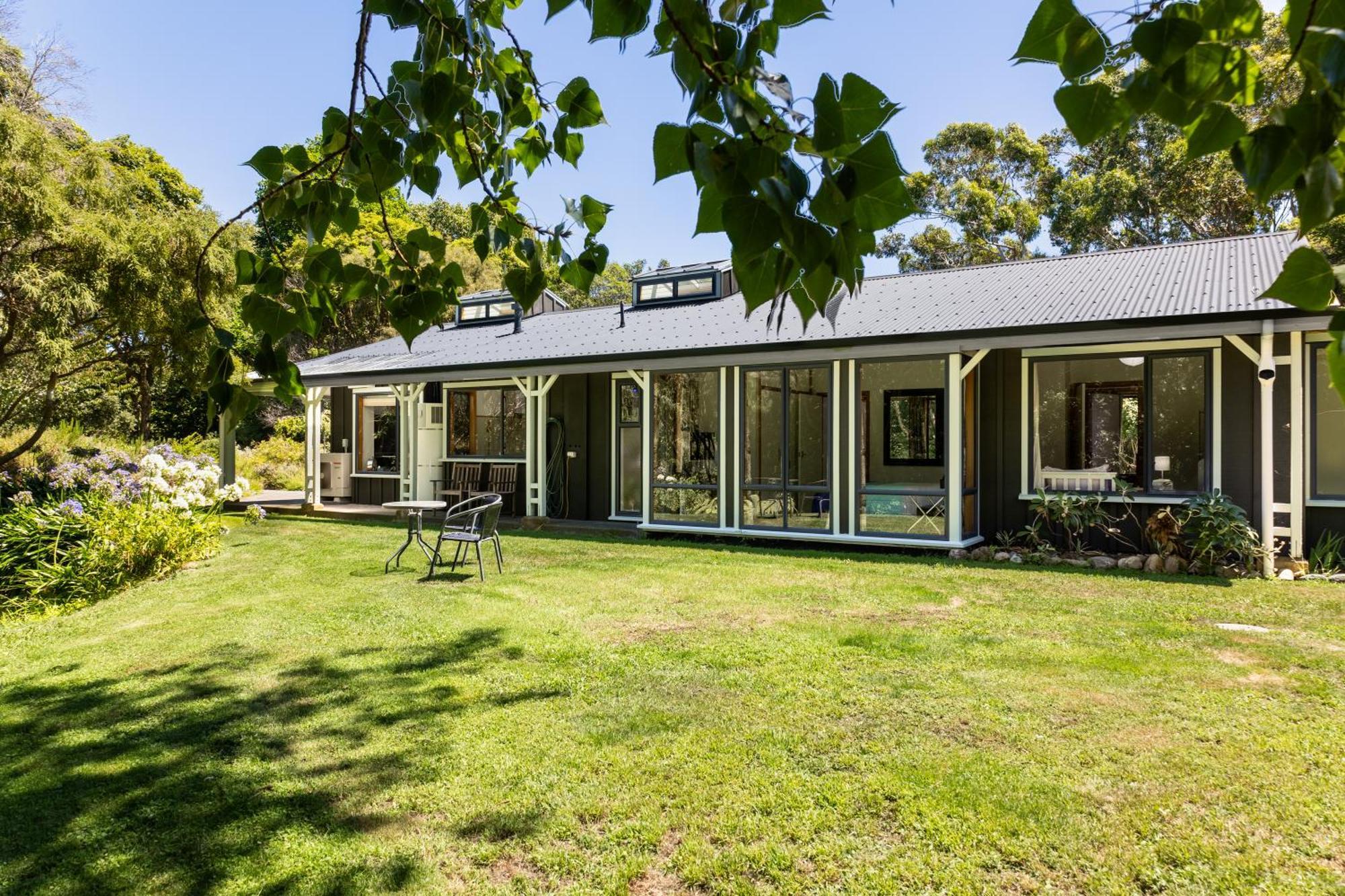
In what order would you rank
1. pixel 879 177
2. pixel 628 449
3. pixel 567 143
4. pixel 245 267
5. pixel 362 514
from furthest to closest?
1. pixel 362 514
2. pixel 628 449
3. pixel 567 143
4. pixel 245 267
5. pixel 879 177

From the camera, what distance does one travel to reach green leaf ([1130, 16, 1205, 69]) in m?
0.83

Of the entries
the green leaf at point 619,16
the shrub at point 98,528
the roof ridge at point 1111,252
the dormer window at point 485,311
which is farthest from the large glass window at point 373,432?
the green leaf at point 619,16

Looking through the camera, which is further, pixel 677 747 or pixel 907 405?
pixel 907 405

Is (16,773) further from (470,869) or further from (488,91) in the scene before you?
(488,91)

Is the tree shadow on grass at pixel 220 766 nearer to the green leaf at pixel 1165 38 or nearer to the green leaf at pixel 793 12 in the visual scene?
the green leaf at pixel 793 12

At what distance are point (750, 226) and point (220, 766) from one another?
376cm

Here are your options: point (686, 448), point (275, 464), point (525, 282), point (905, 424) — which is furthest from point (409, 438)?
point (525, 282)

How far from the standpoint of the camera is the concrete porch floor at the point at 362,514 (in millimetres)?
12414

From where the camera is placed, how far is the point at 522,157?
2350 mm

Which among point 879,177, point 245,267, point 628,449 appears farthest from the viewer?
point 628,449

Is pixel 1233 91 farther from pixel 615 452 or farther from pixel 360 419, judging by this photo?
pixel 360 419

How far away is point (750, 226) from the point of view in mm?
847

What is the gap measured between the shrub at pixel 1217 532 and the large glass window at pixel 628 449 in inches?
302

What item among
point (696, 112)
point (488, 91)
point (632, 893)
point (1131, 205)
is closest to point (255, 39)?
point (488, 91)
